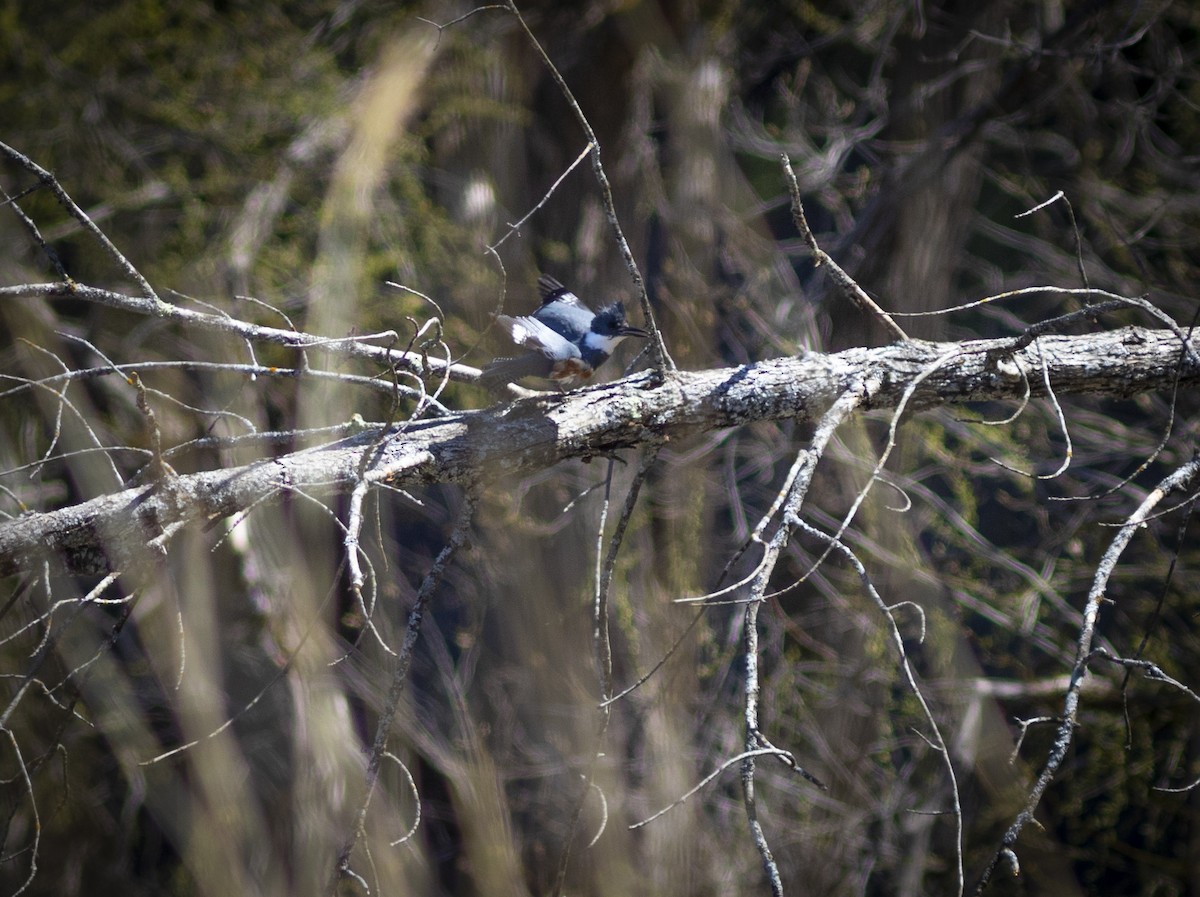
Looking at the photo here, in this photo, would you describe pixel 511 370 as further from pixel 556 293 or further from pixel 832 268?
pixel 832 268

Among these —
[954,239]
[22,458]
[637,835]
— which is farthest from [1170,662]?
[22,458]

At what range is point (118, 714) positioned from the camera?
157 inches

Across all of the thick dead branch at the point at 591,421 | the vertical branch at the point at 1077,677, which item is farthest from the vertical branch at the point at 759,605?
the vertical branch at the point at 1077,677

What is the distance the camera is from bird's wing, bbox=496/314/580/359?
1744 millimetres

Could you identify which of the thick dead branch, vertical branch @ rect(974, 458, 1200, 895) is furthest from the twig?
vertical branch @ rect(974, 458, 1200, 895)

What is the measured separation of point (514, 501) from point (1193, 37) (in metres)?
3.71

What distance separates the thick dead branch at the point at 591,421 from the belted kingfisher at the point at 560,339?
11cm

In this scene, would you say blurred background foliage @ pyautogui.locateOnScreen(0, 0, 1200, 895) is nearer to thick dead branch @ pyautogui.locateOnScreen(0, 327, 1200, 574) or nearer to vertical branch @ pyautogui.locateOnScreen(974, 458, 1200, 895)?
thick dead branch @ pyautogui.locateOnScreen(0, 327, 1200, 574)

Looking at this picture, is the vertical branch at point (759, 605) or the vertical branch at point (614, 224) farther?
the vertical branch at point (614, 224)

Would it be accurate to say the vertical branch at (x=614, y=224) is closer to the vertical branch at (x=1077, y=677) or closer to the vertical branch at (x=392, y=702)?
the vertical branch at (x=392, y=702)

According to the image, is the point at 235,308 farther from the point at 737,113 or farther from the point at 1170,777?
the point at 1170,777

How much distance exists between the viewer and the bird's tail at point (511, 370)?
1731mm

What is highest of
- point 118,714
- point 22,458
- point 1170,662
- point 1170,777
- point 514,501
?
point 22,458

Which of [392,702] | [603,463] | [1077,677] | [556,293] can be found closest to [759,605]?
[1077,677]
